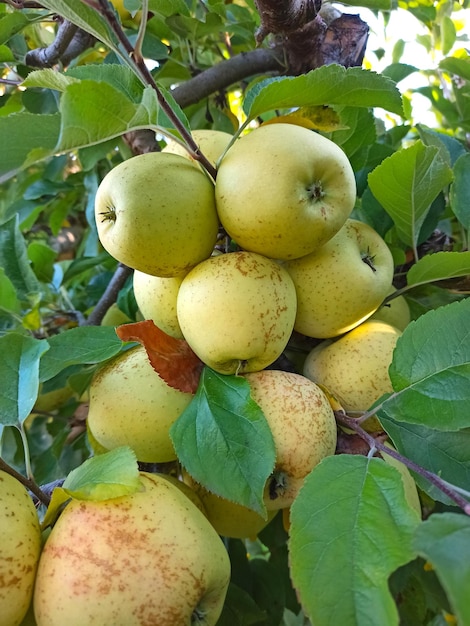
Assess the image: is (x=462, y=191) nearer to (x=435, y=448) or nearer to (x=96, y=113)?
(x=435, y=448)

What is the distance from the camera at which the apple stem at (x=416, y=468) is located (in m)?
0.62

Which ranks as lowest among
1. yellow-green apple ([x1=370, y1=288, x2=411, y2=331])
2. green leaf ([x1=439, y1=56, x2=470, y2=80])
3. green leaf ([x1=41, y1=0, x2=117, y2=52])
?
yellow-green apple ([x1=370, y1=288, x2=411, y2=331])

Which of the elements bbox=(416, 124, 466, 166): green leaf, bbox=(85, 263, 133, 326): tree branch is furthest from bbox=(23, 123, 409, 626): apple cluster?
bbox=(85, 263, 133, 326): tree branch

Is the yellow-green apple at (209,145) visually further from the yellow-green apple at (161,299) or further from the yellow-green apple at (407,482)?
the yellow-green apple at (407,482)

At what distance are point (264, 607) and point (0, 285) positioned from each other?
0.85m

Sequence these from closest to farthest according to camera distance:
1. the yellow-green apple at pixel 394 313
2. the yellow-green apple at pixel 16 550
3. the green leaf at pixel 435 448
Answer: the yellow-green apple at pixel 16 550
the green leaf at pixel 435 448
the yellow-green apple at pixel 394 313

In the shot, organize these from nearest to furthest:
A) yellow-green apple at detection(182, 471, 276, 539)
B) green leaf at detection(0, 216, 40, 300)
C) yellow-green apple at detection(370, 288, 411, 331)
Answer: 1. yellow-green apple at detection(182, 471, 276, 539)
2. yellow-green apple at detection(370, 288, 411, 331)
3. green leaf at detection(0, 216, 40, 300)

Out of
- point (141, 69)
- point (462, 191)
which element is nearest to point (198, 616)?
point (141, 69)

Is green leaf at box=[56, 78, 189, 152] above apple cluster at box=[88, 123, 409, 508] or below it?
above

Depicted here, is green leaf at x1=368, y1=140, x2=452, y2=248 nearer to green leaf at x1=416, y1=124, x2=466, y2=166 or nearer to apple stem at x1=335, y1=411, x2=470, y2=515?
green leaf at x1=416, y1=124, x2=466, y2=166

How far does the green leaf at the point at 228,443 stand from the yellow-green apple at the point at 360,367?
190 millimetres

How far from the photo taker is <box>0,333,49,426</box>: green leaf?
77 cm

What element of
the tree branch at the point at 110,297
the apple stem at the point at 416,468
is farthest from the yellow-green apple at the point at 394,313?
the tree branch at the point at 110,297

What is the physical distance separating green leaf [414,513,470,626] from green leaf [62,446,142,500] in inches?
12.3
